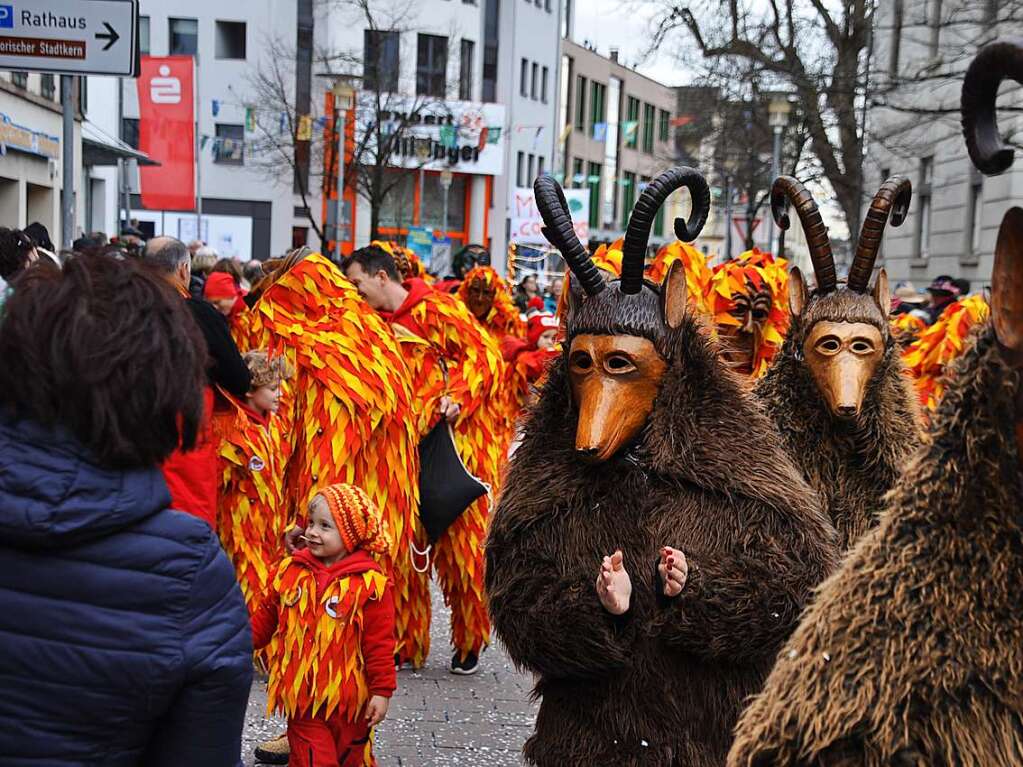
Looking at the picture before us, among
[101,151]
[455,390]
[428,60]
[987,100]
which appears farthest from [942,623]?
[428,60]

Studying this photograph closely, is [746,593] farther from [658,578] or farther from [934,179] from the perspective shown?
[934,179]

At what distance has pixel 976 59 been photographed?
6.26ft

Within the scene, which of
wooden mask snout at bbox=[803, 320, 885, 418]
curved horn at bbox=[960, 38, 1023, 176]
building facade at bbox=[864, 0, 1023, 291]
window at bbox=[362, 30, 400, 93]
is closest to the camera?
curved horn at bbox=[960, 38, 1023, 176]

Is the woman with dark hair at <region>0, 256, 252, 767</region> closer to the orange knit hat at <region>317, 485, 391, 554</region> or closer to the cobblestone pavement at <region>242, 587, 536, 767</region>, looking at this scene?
the orange knit hat at <region>317, 485, 391, 554</region>

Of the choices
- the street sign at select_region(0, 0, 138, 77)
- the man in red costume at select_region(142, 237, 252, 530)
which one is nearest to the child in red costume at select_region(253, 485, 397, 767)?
the man in red costume at select_region(142, 237, 252, 530)

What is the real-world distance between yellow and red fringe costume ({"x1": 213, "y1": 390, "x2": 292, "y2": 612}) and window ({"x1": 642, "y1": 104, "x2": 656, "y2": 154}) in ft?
209

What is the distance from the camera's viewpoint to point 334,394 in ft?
18.3

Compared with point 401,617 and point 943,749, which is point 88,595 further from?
point 401,617

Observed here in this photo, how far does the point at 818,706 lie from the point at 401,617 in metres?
4.57

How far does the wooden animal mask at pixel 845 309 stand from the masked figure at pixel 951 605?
2.69 meters

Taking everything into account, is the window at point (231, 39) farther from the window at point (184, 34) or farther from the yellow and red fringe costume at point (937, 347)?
the yellow and red fringe costume at point (937, 347)

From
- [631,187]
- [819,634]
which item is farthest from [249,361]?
[631,187]

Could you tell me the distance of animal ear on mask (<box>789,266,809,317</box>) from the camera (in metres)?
5.18

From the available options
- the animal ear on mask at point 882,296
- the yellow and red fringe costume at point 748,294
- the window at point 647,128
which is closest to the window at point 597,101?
the window at point 647,128
